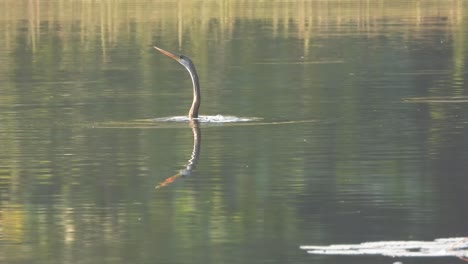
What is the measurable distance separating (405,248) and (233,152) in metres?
7.24

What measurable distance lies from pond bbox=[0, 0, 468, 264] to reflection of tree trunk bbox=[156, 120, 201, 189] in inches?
1.4

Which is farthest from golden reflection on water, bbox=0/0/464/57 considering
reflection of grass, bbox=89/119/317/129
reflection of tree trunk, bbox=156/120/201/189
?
reflection of tree trunk, bbox=156/120/201/189

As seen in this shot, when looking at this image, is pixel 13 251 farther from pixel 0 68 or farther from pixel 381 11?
pixel 381 11

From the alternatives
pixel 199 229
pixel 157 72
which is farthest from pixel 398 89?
pixel 199 229

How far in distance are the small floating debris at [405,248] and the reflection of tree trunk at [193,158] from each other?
13.5 ft

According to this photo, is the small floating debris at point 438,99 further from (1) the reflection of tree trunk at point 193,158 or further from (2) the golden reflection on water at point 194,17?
(2) the golden reflection on water at point 194,17

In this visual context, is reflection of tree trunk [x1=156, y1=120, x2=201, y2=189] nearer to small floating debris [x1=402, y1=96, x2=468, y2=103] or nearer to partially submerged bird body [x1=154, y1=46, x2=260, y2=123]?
partially submerged bird body [x1=154, y1=46, x2=260, y2=123]

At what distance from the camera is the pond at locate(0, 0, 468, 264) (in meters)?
13.7

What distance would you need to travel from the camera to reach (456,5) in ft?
218

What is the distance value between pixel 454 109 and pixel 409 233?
36.6 ft

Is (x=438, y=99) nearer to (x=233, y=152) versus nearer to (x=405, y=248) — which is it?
(x=233, y=152)

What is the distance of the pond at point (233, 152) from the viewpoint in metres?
13.7

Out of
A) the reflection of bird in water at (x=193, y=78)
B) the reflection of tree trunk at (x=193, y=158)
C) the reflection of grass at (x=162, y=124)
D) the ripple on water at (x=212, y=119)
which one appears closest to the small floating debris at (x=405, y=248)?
the reflection of tree trunk at (x=193, y=158)

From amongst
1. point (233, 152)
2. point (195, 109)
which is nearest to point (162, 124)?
point (195, 109)
